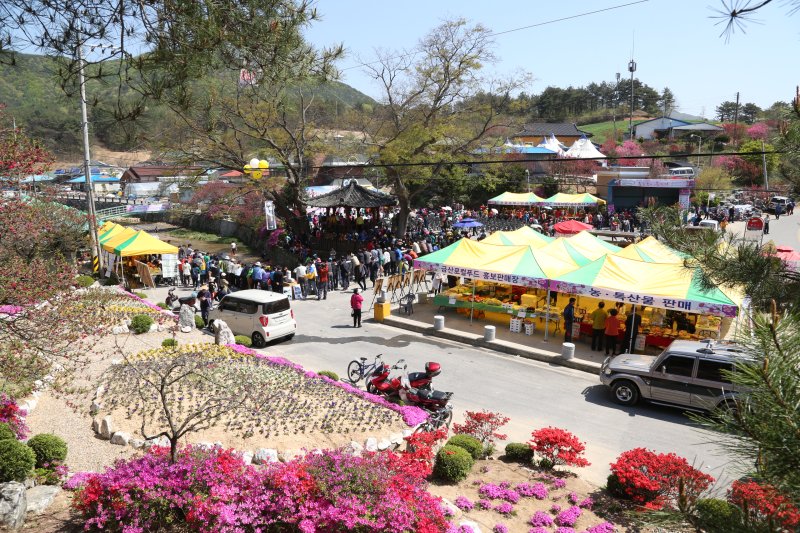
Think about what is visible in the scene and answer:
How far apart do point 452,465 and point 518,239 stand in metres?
13.7

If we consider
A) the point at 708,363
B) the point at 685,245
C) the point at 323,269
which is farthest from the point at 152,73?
the point at 323,269

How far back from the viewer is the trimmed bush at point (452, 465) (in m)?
8.64

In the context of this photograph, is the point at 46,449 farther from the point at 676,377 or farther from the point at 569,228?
the point at 569,228

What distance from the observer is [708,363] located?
37.4 feet

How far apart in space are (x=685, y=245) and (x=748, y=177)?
54014mm

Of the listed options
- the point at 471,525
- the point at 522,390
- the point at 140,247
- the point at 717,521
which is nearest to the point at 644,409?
the point at 522,390

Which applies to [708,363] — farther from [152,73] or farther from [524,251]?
[152,73]

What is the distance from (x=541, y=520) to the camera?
298 inches

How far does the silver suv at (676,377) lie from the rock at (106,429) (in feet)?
31.5

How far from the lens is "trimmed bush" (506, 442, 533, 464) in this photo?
9.53 m

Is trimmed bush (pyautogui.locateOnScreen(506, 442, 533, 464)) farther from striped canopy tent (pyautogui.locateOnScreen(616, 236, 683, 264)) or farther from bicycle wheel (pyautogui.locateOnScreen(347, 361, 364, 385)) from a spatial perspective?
striped canopy tent (pyautogui.locateOnScreen(616, 236, 683, 264))

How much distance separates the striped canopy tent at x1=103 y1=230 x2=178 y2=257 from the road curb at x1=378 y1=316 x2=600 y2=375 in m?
10.5

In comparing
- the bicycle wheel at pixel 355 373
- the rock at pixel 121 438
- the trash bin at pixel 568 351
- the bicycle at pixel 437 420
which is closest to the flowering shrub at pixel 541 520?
the bicycle at pixel 437 420

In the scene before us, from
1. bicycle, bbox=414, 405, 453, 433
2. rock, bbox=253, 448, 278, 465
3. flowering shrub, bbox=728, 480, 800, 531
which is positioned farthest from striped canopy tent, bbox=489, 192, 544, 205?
flowering shrub, bbox=728, 480, 800, 531
